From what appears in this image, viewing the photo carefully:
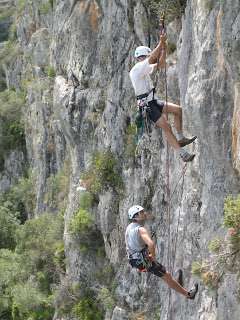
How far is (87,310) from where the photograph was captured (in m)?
22.4

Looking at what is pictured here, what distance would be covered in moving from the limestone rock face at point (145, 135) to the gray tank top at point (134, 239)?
129cm

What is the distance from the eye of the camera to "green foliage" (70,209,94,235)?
22484mm

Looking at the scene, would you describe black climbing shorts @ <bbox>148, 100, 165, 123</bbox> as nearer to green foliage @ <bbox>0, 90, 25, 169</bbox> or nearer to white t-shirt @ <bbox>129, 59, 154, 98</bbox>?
white t-shirt @ <bbox>129, 59, 154, 98</bbox>

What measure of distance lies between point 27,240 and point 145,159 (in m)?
16.1

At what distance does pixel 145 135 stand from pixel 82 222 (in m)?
6.06

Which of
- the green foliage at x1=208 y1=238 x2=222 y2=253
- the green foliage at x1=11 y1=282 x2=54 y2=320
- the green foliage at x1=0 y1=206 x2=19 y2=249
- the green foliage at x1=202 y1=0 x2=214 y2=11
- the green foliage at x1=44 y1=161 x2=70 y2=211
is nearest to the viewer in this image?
the green foliage at x1=208 y1=238 x2=222 y2=253

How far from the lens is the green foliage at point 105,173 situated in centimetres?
2085

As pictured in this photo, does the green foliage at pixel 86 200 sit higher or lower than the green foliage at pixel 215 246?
lower

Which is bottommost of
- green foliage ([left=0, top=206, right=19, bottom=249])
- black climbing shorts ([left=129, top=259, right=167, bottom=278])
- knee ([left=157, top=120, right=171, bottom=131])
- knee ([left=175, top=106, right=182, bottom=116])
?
green foliage ([left=0, top=206, right=19, bottom=249])

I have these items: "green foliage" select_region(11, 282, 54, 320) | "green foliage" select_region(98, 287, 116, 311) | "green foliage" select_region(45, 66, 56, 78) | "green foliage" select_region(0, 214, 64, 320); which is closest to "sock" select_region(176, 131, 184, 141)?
"green foliage" select_region(98, 287, 116, 311)

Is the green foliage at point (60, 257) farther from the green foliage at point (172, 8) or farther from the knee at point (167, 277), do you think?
the green foliage at point (172, 8)

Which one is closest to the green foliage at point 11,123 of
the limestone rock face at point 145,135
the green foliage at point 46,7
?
the green foliage at point 46,7

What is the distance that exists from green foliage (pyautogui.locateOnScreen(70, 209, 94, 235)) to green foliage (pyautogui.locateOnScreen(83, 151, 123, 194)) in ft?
4.01

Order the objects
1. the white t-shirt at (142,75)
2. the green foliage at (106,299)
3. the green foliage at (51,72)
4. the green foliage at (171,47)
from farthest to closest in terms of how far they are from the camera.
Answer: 1. the green foliage at (51,72)
2. the green foliage at (106,299)
3. the green foliage at (171,47)
4. the white t-shirt at (142,75)
